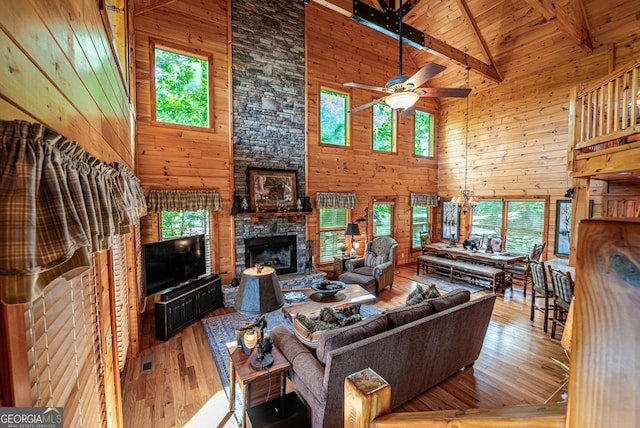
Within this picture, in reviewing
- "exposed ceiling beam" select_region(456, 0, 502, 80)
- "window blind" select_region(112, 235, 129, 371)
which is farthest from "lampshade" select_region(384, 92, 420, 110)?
"exposed ceiling beam" select_region(456, 0, 502, 80)

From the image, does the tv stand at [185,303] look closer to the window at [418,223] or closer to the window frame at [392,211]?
the window frame at [392,211]

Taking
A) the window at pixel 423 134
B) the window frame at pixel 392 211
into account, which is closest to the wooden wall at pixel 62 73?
the window frame at pixel 392 211

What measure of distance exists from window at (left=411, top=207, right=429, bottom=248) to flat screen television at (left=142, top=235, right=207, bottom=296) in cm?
640

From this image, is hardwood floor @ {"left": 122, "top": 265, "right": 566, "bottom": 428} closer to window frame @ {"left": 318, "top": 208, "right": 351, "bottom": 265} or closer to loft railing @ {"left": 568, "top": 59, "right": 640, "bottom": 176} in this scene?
loft railing @ {"left": 568, "top": 59, "right": 640, "bottom": 176}

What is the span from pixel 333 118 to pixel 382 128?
170cm

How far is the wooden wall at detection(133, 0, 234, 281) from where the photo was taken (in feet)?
16.6

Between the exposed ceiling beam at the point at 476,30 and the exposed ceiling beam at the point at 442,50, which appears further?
the exposed ceiling beam at the point at 476,30

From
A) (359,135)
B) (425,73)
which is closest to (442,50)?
(359,135)

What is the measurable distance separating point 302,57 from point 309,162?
246cm

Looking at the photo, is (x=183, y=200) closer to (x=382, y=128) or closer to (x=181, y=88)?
(x=181, y=88)

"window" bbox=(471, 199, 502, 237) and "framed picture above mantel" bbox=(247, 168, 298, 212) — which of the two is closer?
"framed picture above mantel" bbox=(247, 168, 298, 212)

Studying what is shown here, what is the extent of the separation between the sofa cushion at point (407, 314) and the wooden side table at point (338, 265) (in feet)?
13.2

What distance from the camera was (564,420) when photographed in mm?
467

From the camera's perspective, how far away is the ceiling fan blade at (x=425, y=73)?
3.12m
